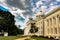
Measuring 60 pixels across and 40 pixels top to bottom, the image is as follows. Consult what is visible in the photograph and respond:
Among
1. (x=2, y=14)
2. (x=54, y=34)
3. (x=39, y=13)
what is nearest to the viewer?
(x=54, y=34)

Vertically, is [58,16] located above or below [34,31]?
above

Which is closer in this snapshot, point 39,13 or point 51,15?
point 51,15

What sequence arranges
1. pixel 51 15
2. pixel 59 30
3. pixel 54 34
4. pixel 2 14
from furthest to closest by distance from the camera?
pixel 2 14 < pixel 51 15 < pixel 54 34 < pixel 59 30

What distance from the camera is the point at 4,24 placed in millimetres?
75125

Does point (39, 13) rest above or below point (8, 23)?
above

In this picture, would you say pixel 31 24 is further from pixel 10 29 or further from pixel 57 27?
pixel 57 27

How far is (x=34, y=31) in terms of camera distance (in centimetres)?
8288

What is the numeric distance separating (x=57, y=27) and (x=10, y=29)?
32.5m

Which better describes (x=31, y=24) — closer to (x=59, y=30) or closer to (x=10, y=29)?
(x=10, y=29)

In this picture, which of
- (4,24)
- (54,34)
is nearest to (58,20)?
(54,34)

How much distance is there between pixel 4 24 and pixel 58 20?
3161 cm

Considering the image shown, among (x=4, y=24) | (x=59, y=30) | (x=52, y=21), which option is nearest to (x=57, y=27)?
(x=59, y=30)

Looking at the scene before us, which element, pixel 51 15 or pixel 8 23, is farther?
pixel 8 23

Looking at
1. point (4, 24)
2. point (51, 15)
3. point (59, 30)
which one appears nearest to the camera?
point (59, 30)
